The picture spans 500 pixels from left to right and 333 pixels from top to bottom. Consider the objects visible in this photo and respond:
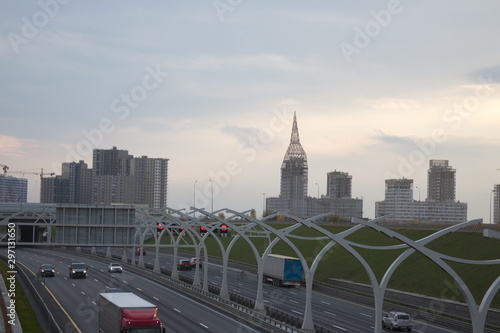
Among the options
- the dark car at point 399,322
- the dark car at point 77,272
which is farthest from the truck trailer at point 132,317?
the dark car at point 77,272

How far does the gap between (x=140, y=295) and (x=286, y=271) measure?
66.2 feet

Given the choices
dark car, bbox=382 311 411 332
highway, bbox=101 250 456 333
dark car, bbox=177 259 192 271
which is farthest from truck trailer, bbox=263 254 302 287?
dark car, bbox=382 311 411 332

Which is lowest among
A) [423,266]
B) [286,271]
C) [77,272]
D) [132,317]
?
[77,272]

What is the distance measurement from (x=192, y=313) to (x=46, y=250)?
4256 inches

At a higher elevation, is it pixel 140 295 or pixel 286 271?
pixel 286 271

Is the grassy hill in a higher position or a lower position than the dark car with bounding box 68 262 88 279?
higher

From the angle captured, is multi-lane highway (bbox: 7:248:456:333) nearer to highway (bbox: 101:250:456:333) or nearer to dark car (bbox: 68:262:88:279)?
highway (bbox: 101:250:456:333)

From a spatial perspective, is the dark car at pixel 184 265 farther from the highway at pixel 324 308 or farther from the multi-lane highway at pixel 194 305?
the highway at pixel 324 308

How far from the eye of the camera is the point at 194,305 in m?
62.5

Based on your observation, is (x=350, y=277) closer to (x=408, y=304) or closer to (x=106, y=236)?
(x=408, y=304)

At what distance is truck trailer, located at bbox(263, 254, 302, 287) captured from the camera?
79938mm

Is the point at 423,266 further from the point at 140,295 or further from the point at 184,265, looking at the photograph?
the point at 184,265

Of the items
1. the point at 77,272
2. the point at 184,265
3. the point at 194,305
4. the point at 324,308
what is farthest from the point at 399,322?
the point at 184,265

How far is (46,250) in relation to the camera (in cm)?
15588
